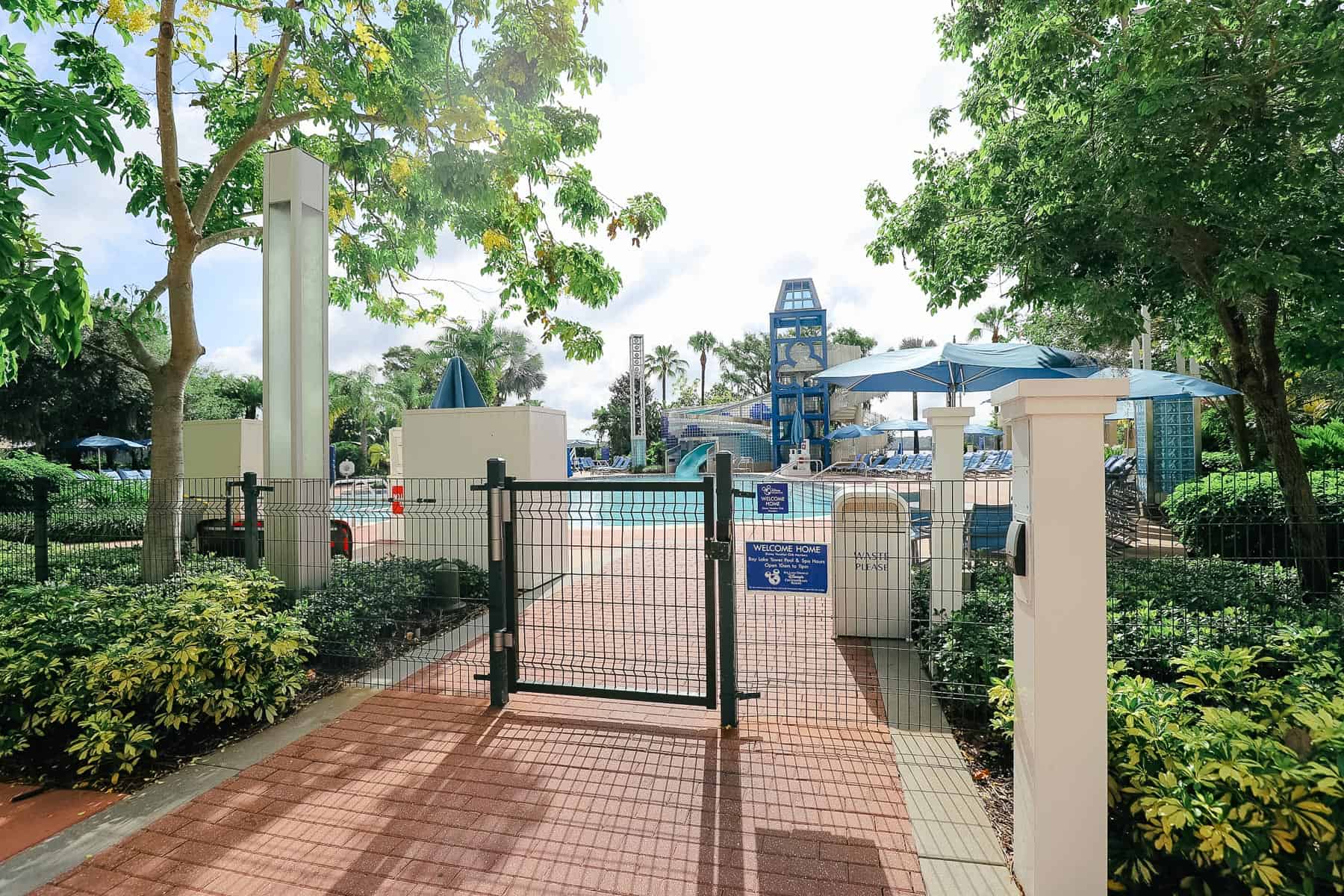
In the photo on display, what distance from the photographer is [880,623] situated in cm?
546

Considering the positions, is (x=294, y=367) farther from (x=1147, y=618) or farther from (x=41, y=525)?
(x=1147, y=618)

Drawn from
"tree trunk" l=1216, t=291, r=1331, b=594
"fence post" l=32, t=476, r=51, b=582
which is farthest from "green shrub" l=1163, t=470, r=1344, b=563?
Result: "fence post" l=32, t=476, r=51, b=582

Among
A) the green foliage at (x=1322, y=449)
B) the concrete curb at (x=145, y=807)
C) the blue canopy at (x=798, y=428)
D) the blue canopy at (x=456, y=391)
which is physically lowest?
the concrete curb at (x=145, y=807)

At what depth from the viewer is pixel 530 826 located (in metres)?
2.94

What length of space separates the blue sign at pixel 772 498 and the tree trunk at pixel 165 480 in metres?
5.95

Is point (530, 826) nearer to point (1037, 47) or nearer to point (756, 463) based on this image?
point (1037, 47)

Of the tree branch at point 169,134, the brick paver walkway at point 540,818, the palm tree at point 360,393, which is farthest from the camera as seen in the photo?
the palm tree at point 360,393

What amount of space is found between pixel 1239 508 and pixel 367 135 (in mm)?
11296

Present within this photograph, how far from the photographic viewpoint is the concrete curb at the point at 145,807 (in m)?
2.69

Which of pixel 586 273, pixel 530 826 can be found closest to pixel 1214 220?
pixel 586 273

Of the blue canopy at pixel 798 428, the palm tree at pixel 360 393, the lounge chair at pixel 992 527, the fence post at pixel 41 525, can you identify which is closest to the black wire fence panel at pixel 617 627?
the lounge chair at pixel 992 527

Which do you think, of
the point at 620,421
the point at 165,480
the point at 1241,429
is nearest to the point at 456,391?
the point at 165,480

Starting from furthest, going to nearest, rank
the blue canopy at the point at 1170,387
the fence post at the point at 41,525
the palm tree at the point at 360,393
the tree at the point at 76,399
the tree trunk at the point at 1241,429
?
1. the palm tree at the point at 360,393
2. the tree at the point at 76,399
3. the tree trunk at the point at 1241,429
4. the blue canopy at the point at 1170,387
5. the fence post at the point at 41,525

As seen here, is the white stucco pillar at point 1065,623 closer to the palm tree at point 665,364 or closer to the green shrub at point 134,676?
the green shrub at point 134,676
